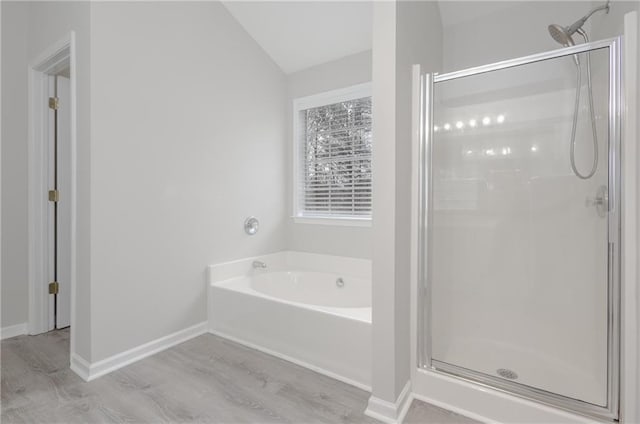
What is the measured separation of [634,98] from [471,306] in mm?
1309

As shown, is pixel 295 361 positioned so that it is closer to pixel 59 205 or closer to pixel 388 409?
pixel 388 409

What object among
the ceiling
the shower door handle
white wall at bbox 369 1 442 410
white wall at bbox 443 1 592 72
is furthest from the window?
the shower door handle

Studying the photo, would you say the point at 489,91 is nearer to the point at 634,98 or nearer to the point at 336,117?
the point at 634,98

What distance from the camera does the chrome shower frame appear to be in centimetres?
139

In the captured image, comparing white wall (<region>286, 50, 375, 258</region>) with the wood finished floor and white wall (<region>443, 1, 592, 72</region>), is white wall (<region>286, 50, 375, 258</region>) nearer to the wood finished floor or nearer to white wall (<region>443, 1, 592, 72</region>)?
white wall (<region>443, 1, 592, 72</region>)

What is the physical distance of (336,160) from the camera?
317cm

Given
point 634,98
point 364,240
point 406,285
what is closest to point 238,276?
point 364,240

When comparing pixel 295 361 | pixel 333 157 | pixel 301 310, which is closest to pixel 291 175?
pixel 333 157

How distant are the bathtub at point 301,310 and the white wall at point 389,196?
226 millimetres

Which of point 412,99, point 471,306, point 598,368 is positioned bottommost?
point 598,368

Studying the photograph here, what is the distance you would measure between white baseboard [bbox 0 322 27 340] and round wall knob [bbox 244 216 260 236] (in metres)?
1.85

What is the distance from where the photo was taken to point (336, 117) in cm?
316

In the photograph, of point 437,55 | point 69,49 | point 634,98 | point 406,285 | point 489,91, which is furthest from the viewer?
point 437,55

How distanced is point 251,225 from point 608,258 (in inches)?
97.2
